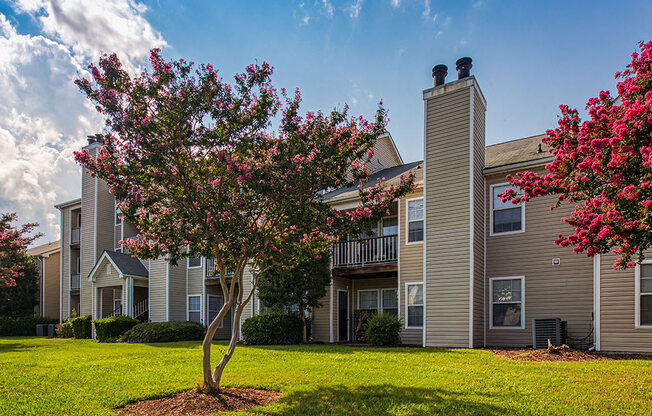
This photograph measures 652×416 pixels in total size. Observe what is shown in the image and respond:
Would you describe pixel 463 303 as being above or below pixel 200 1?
below

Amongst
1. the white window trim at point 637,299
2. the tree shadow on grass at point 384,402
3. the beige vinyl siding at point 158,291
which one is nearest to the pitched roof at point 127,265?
the beige vinyl siding at point 158,291

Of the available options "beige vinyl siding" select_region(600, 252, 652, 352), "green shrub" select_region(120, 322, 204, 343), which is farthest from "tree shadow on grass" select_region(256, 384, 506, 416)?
"green shrub" select_region(120, 322, 204, 343)

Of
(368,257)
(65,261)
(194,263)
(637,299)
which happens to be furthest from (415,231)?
(65,261)

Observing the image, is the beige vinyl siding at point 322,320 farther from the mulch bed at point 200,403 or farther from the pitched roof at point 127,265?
the pitched roof at point 127,265

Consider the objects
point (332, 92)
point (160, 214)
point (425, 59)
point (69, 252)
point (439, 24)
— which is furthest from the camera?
point (69, 252)

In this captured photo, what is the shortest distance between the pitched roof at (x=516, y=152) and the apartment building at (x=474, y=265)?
63mm

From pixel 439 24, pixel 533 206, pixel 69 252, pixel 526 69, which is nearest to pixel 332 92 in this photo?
pixel 439 24

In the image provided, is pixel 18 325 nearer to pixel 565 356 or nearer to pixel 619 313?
pixel 565 356

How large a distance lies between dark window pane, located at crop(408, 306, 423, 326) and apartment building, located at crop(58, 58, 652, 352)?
3 centimetres

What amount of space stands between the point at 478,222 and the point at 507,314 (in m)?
2.76

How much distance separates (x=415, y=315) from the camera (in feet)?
49.7

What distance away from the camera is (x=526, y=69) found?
36.2 feet

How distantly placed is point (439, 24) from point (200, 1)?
17.1 ft

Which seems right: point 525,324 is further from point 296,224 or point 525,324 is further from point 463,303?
point 296,224
